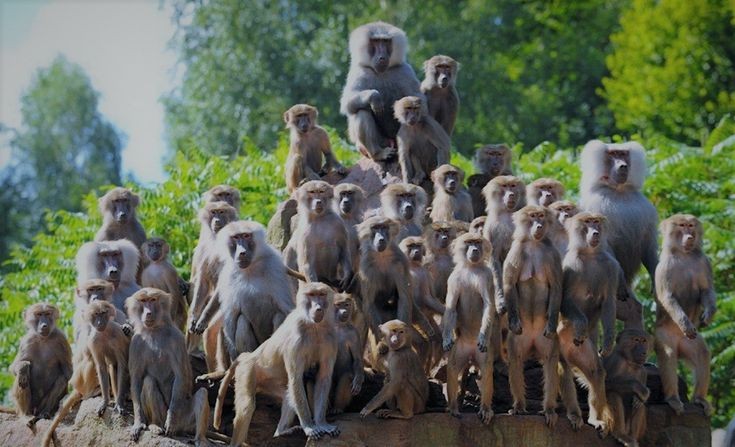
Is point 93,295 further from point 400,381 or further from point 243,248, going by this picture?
point 400,381

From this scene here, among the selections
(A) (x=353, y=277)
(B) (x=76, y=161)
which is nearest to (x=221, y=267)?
(A) (x=353, y=277)

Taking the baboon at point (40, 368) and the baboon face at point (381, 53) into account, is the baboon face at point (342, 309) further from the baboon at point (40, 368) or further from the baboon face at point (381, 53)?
the baboon face at point (381, 53)

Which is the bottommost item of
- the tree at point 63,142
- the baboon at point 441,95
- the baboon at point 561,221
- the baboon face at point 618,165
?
the baboon at point 561,221

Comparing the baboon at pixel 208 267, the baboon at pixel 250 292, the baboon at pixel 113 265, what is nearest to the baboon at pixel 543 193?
the baboon at pixel 250 292

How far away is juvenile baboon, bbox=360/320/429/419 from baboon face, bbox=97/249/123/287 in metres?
2.67

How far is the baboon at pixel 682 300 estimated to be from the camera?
42.0ft

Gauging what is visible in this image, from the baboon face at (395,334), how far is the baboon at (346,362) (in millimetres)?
220

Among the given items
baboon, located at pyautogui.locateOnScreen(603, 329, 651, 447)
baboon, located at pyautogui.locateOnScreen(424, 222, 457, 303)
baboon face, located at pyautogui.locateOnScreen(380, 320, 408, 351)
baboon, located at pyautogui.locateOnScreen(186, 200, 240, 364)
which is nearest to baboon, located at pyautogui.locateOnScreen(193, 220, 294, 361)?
baboon, located at pyautogui.locateOnScreen(186, 200, 240, 364)

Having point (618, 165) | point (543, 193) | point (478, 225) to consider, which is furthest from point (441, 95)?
point (618, 165)

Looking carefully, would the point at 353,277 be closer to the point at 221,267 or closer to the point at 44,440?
the point at 221,267

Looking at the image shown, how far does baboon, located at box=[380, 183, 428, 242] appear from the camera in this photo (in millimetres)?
13375

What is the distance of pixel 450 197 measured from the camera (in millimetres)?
14109

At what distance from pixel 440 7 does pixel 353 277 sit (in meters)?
18.6

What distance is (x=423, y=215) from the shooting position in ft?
45.8
